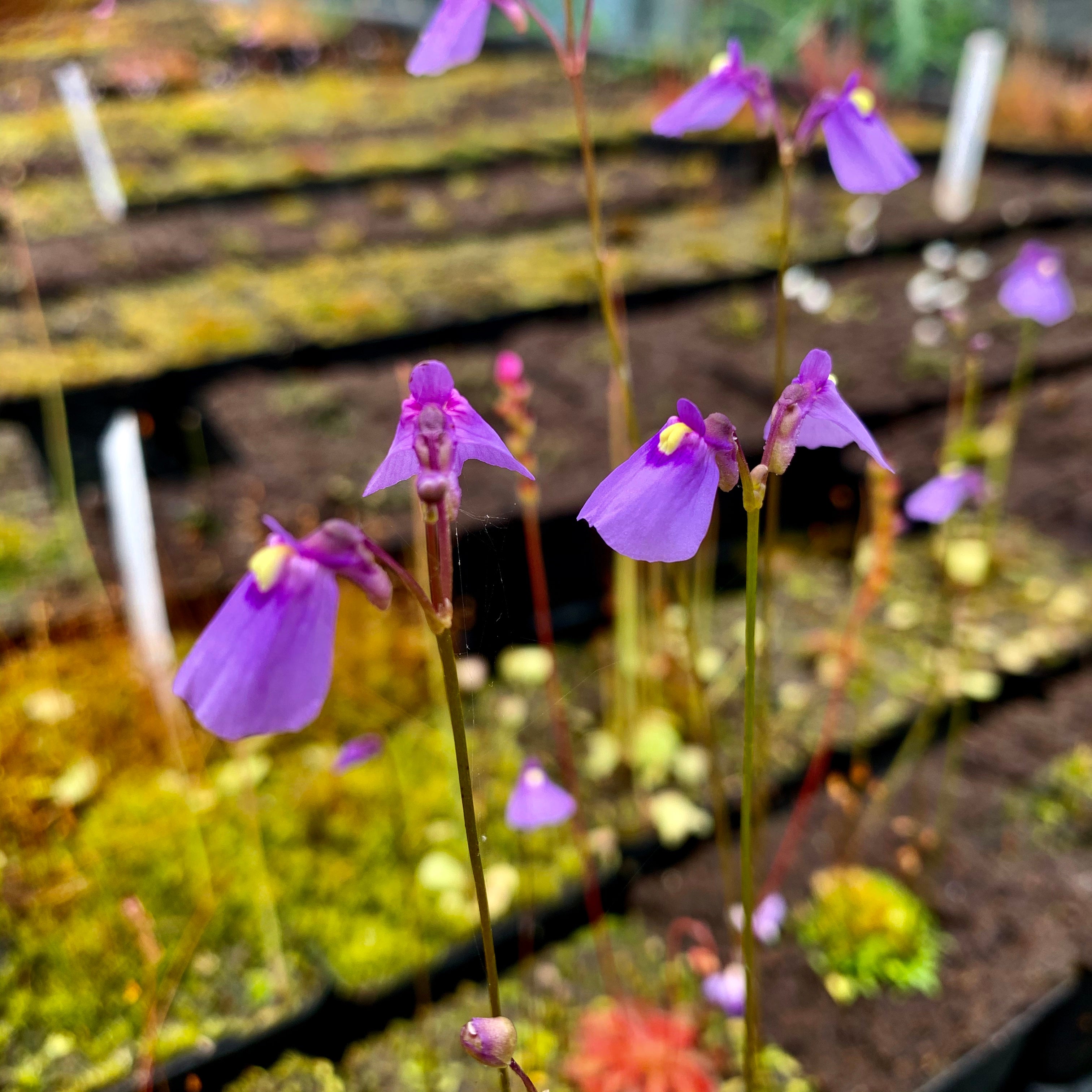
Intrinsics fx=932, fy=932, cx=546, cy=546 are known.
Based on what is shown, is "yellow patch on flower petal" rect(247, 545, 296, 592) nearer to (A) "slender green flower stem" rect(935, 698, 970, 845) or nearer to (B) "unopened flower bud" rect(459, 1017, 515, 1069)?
(B) "unopened flower bud" rect(459, 1017, 515, 1069)

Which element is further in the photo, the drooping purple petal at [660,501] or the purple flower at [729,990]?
the purple flower at [729,990]

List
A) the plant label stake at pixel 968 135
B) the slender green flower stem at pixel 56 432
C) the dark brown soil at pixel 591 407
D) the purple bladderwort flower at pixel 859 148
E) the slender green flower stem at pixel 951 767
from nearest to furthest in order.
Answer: the purple bladderwort flower at pixel 859 148 < the slender green flower stem at pixel 951 767 < the slender green flower stem at pixel 56 432 < the dark brown soil at pixel 591 407 < the plant label stake at pixel 968 135

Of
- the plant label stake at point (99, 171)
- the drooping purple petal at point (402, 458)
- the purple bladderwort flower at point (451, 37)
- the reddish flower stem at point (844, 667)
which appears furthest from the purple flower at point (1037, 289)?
the plant label stake at point (99, 171)

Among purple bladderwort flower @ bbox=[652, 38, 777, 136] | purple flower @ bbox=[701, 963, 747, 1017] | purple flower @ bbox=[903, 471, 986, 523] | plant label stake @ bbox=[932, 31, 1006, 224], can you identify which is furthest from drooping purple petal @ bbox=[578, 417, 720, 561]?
plant label stake @ bbox=[932, 31, 1006, 224]

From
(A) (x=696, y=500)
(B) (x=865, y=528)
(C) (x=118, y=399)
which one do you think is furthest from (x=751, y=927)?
(C) (x=118, y=399)

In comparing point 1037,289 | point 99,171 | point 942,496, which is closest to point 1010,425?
point 1037,289

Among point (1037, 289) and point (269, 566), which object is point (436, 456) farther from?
point (1037, 289)

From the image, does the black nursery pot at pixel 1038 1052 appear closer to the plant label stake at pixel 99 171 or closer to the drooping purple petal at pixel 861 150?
the drooping purple petal at pixel 861 150
